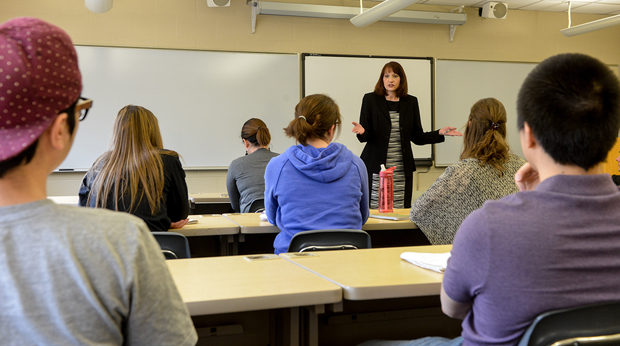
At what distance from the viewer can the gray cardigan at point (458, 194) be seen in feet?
7.31

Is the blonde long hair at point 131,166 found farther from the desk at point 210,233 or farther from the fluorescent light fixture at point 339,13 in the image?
the fluorescent light fixture at point 339,13

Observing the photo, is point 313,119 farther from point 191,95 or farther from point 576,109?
point 191,95

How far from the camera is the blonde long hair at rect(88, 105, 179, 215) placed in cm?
209

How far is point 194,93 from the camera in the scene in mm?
5422

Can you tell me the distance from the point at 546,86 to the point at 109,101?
4.90 m

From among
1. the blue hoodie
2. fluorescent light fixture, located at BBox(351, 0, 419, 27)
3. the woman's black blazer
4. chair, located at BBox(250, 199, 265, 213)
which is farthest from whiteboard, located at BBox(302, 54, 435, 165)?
the blue hoodie

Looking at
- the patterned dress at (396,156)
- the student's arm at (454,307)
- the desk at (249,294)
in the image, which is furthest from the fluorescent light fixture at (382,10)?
the student's arm at (454,307)

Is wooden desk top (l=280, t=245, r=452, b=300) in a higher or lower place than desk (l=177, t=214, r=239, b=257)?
higher

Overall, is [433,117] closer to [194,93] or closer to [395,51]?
[395,51]

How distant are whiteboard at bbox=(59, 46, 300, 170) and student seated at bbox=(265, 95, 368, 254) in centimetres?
331

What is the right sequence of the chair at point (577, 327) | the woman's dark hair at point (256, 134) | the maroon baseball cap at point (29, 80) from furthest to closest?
the woman's dark hair at point (256, 134) < the chair at point (577, 327) < the maroon baseball cap at point (29, 80)

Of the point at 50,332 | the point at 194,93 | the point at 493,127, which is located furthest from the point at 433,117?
the point at 50,332

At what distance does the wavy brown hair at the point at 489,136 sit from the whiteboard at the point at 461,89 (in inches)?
152

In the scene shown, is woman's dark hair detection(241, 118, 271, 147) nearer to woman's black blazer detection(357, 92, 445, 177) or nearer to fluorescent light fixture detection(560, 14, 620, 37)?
woman's black blazer detection(357, 92, 445, 177)
